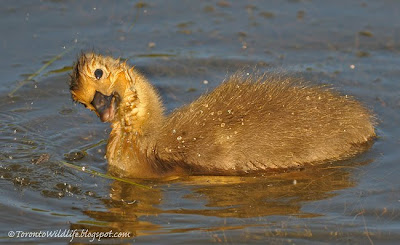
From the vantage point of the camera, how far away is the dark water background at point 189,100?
20.6 ft

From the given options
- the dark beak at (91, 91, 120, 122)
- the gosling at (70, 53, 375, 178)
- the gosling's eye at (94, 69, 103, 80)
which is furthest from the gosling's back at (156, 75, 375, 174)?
the gosling's eye at (94, 69, 103, 80)

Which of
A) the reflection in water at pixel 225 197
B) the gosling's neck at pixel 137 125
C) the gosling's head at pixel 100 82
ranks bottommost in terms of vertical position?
the reflection in water at pixel 225 197

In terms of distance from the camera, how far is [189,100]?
8.58 meters

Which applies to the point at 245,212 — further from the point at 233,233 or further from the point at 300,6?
the point at 300,6

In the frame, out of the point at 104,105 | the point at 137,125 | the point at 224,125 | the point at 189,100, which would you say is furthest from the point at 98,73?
the point at 189,100

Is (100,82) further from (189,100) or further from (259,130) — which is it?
(189,100)

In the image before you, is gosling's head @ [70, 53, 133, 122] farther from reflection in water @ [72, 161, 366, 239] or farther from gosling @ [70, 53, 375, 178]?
reflection in water @ [72, 161, 366, 239]

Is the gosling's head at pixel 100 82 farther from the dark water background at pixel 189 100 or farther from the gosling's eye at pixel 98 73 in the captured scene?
the dark water background at pixel 189 100

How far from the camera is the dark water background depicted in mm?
6270

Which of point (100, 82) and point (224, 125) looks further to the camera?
point (100, 82)

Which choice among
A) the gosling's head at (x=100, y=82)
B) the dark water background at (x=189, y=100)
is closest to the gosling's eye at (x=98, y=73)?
the gosling's head at (x=100, y=82)

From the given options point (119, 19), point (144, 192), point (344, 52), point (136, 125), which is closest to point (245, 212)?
point (144, 192)

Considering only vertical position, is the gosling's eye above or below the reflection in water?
above

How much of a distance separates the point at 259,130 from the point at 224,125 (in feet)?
0.93
